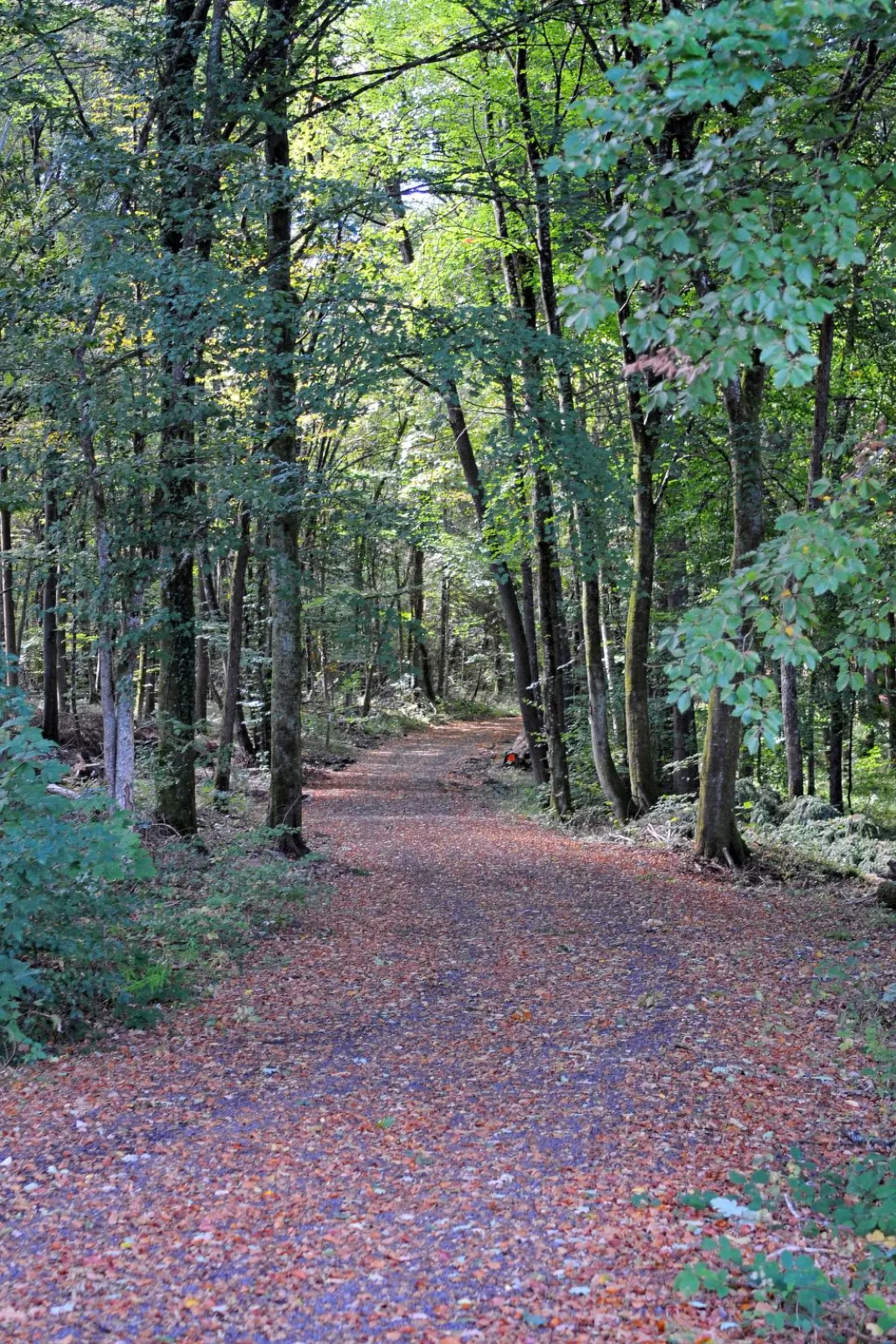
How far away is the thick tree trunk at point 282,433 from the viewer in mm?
8672

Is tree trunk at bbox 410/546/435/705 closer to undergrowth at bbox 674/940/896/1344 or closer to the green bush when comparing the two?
the green bush

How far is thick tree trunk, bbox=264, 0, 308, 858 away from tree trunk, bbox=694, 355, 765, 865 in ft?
14.5

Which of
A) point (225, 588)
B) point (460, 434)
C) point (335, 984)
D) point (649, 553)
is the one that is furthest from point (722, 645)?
point (225, 588)

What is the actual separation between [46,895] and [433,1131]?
2.28m

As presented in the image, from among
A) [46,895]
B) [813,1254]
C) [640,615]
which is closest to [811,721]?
[640,615]

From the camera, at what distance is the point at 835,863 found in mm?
10789

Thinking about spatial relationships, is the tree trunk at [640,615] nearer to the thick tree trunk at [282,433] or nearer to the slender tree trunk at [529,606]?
the thick tree trunk at [282,433]

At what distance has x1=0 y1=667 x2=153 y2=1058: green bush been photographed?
482 cm

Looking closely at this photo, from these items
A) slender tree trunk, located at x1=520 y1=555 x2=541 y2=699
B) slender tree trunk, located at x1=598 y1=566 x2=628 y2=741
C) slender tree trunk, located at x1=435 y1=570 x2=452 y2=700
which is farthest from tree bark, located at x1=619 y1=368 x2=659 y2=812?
slender tree trunk, located at x1=435 y1=570 x2=452 y2=700

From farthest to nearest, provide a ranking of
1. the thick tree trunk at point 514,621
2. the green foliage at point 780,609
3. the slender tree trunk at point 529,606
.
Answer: the slender tree trunk at point 529,606 < the thick tree trunk at point 514,621 < the green foliage at point 780,609

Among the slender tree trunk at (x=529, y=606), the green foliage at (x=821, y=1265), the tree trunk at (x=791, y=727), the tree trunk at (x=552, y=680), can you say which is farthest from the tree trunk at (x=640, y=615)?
the green foliage at (x=821, y=1265)

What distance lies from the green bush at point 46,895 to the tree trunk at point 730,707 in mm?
6653

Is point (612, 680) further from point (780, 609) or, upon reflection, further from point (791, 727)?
point (780, 609)

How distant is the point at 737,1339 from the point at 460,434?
15265mm
